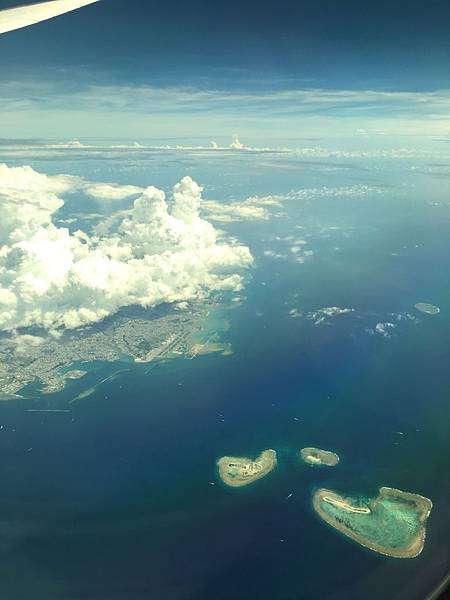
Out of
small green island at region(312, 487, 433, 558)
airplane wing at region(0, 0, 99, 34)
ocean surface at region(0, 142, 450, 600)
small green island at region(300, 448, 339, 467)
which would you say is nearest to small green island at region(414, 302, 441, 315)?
ocean surface at region(0, 142, 450, 600)

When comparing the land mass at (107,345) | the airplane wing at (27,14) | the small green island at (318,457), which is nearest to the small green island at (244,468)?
the small green island at (318,457)

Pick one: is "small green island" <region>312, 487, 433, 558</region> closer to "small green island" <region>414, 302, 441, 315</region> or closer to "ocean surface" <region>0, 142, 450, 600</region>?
"ocean surface" <region>0, 142, 450, 600</region>

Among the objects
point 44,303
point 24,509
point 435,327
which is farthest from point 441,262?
point 24,509

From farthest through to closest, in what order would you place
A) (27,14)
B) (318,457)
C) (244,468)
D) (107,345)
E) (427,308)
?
1. (427,308)
2. (107,345)
3. (318,457)
4. (244,468)
5. (27,14)

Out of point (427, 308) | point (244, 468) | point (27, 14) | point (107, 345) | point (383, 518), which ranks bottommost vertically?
point (244, 468)

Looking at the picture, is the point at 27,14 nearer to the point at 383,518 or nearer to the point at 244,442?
the point at 383,518

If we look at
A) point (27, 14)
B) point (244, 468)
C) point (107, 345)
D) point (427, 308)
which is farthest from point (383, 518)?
point (107, 345)

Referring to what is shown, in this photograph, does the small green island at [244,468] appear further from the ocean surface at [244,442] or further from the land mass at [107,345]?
the land mass at [107,345]
